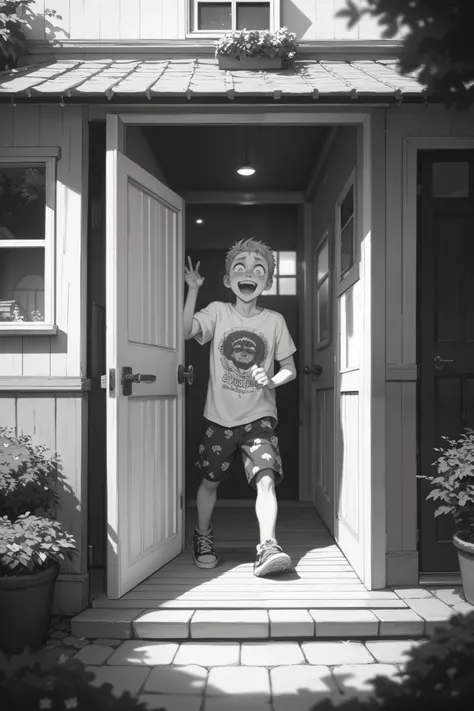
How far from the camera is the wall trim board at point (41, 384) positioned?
10.9 feet

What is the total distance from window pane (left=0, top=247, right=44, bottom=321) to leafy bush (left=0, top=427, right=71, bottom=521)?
61 centimetres

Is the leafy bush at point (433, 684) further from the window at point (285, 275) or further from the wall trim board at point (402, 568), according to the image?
the window at point (285, 275)

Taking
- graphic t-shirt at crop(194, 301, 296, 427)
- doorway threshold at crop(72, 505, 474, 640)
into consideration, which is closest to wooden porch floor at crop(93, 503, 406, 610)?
doorway threshold at crop(72, 505, 474, 640)

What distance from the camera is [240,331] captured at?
3.89 m

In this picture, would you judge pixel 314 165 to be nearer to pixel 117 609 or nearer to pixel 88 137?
pixel 88 137

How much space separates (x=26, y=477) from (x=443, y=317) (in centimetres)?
226

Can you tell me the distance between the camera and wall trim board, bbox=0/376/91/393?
331 centimetres

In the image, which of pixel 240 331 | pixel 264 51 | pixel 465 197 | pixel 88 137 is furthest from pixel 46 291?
pixel 465 197

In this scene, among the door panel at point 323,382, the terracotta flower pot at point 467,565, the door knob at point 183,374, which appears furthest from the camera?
the door panel at point 323,382

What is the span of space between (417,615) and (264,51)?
2917mm

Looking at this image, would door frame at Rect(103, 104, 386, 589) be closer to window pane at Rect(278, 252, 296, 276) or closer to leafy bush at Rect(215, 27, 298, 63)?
leafy bush at Rect(215, 27, 298, 63)

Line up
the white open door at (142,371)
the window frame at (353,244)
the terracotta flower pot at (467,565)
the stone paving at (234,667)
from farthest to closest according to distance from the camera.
Result: 1. the window frame at (353,244)
2. the white open door at (142,371)
3. the terracotta flower pot at (467,565)
4. the stone paving at (234,667)

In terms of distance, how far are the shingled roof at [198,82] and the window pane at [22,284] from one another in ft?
2.57

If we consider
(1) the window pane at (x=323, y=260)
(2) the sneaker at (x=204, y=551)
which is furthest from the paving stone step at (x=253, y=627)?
(1) the window pane at (x=323, y=260)
